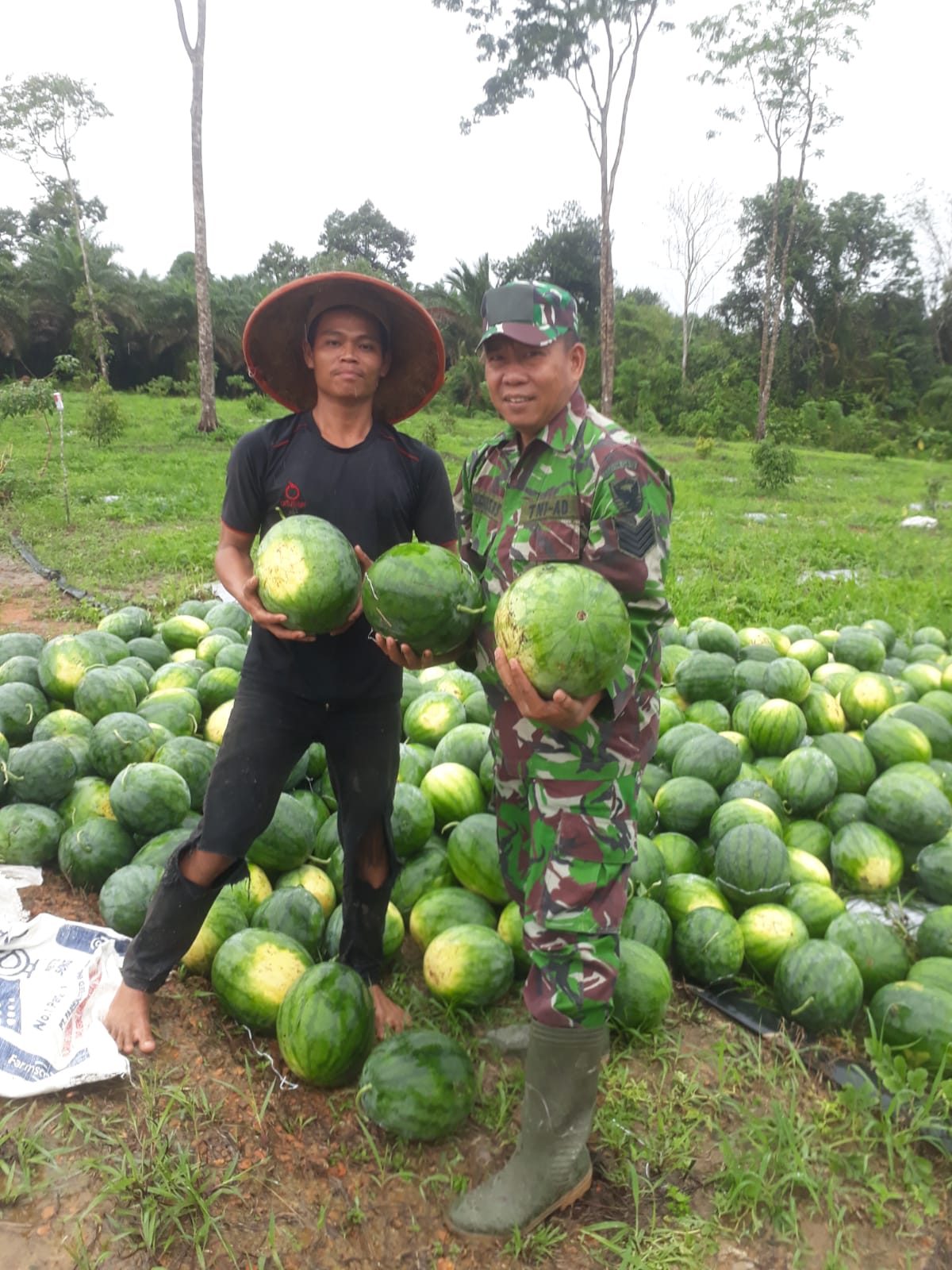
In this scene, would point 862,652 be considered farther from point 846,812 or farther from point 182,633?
point 182,633

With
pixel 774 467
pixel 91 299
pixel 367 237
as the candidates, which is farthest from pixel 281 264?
pixel 774 467

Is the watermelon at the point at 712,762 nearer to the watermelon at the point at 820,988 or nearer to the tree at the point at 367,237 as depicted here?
the watermelon at the point at 820,988

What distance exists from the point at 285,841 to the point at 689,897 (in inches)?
60.0

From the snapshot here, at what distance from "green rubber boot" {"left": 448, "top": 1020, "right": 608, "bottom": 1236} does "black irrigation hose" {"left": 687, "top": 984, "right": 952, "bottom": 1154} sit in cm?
93

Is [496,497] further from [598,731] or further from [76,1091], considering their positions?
[76,1091]

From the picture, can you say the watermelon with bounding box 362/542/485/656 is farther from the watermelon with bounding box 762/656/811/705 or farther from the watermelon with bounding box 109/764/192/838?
the watermelon with bounding box 762/656/811/705

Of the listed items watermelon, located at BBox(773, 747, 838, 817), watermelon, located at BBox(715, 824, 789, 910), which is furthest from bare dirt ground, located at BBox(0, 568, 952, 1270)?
watermelon, located at BBox(773, 747, 838, 817)

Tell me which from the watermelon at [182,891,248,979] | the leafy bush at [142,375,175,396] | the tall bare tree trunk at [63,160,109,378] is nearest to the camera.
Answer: the watermelon at [182,891,248,979]

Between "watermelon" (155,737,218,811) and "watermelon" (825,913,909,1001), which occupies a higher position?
"watermelon" (155,737,218,811)

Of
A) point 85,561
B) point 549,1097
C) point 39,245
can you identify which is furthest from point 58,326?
point 549,1097

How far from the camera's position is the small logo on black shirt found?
229 cm

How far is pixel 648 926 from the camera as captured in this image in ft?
9.63

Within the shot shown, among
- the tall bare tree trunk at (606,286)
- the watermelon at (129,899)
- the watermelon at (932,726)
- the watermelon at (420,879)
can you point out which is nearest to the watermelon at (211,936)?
the watermelon at (129,899)

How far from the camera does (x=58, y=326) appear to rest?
1046 inches
